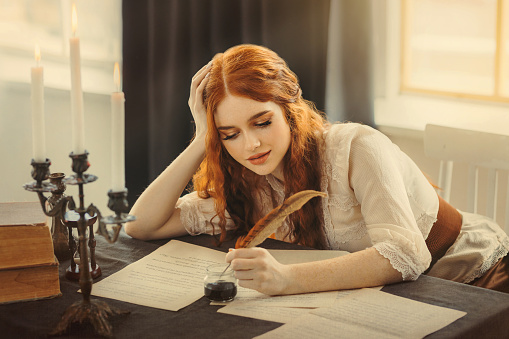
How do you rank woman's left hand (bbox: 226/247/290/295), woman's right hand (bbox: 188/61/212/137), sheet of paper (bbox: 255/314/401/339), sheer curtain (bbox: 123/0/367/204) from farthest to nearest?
sheer curtain (bbox: 123/0/367/204) < woman's right hand (bbox: 188/61/212/137) < woman's left hand (bbox: 226/247/290/295) < sheet of paper (bbox: 255/314/401/339)

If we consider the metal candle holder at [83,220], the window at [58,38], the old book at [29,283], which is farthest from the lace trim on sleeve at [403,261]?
the window at [58,38]

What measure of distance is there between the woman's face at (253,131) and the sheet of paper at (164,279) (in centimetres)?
30

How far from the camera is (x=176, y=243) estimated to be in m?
1.78

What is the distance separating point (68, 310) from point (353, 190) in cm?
94

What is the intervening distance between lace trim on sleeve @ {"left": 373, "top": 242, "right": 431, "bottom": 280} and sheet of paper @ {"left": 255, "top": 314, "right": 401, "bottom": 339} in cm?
30

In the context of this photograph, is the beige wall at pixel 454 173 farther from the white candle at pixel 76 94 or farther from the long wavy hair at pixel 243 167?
the white candle at pixel 76 94

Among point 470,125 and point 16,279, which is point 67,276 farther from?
point 470,125

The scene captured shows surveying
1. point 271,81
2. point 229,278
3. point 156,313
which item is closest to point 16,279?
point 156,313

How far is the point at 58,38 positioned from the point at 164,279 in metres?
2.12

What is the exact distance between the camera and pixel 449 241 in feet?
6.65

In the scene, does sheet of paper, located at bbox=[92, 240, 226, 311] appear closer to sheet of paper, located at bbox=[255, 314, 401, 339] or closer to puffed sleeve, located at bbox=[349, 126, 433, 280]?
sheet of paper, located at bbox=[255, 314, 401, 339]

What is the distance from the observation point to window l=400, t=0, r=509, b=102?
117 inches

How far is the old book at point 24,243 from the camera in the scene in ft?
4.36

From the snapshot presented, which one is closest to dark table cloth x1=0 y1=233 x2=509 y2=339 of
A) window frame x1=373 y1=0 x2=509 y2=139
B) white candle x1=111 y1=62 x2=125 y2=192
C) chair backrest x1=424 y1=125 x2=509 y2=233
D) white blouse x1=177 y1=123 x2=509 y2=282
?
white blouse x1=177 y1=123 x2=509 y2=282
